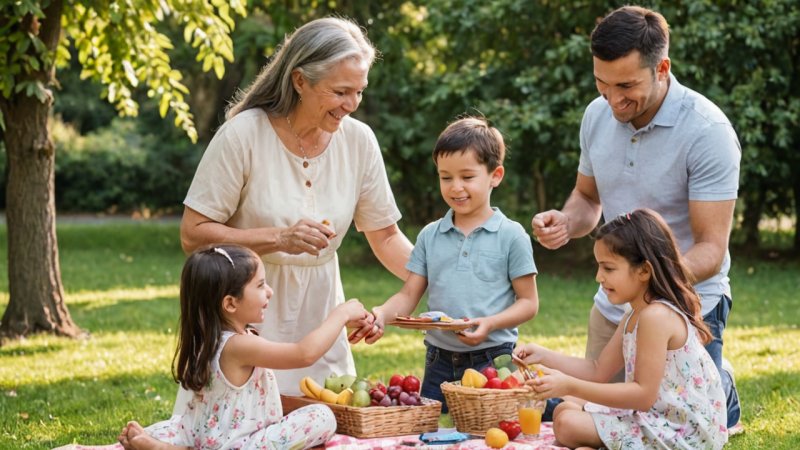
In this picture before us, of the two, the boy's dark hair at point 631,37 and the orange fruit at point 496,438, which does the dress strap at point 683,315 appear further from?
the boy's dark hair at point 631,37

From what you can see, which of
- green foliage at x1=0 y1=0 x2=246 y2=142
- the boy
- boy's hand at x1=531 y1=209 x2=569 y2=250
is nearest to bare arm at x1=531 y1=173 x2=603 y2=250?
boy's hand at x1=531 y1=209 x2=569 y2=250

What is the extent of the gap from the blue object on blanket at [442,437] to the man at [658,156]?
0.94 meters

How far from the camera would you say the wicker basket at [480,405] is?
4.59 metres

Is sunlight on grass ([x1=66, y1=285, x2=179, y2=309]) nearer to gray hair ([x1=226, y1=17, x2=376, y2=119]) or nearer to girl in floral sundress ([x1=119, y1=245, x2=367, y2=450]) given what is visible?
gray hair ([x1=226, y1=17, x2=376, y2=119])

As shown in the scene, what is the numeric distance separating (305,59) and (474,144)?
0.85 metres

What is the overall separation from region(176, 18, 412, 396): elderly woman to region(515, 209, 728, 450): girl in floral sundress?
1.22 meters

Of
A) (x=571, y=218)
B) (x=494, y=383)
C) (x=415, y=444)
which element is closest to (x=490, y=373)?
(x=494, y=383)

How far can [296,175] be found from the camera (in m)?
5.03

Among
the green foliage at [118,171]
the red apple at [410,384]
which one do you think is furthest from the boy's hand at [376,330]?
the green foliage at [118,171]

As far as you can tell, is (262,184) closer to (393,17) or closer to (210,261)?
(210,261)

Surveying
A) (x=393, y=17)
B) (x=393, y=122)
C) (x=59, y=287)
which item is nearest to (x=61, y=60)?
(x=59, y=287)

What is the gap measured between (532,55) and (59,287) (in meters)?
6.91

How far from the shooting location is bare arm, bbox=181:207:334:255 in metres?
4.57

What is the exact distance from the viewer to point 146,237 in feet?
65.4
